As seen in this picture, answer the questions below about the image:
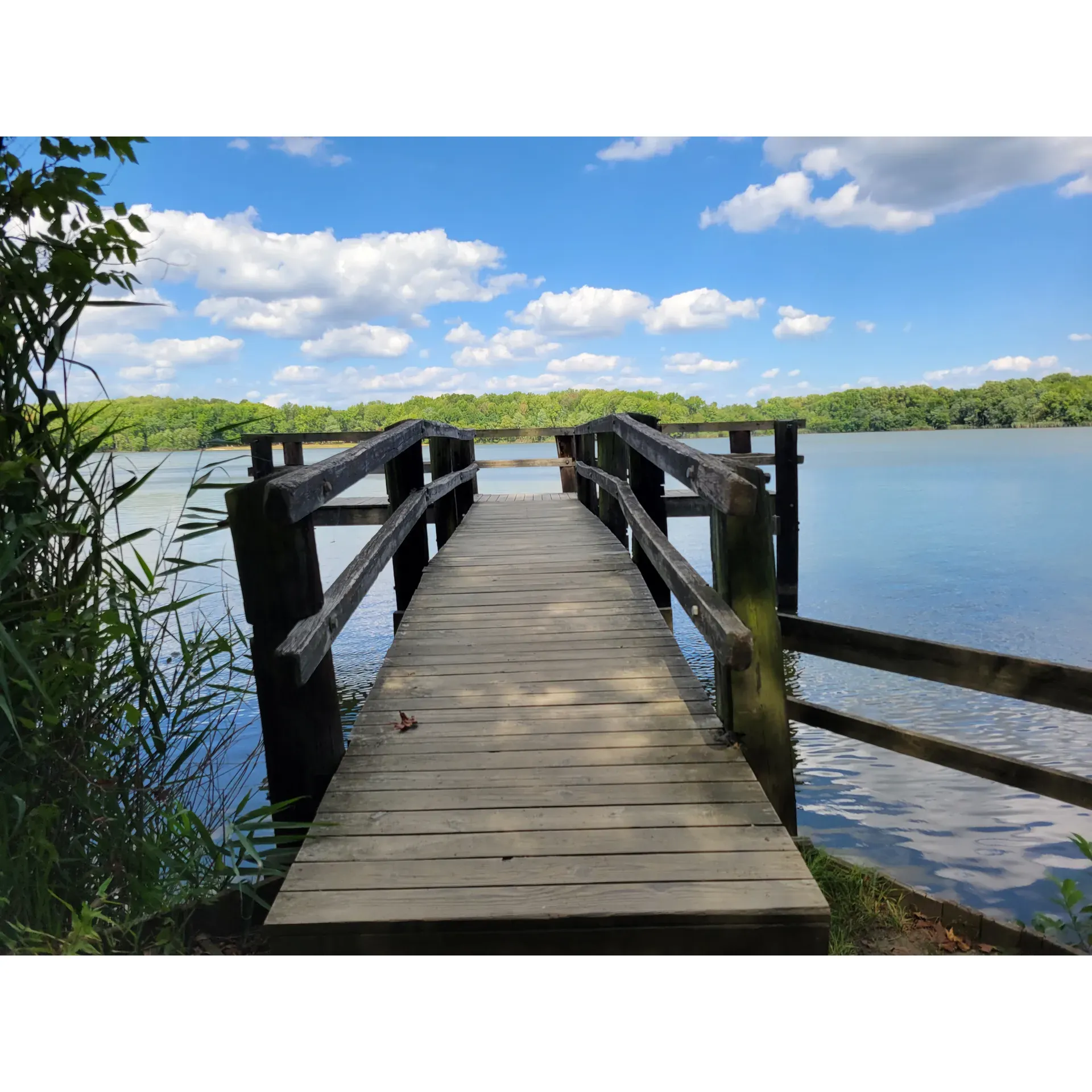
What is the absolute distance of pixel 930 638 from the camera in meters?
10.0

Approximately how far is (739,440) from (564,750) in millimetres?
8017

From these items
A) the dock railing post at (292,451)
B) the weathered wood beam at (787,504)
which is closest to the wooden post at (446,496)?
the dock railing post at (292,451)

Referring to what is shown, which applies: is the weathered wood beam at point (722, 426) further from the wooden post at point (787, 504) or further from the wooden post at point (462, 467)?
the wooden post at point (462, 467)

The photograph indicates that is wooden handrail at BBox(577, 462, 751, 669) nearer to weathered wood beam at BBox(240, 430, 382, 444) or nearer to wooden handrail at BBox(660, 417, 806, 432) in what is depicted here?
weathered wood beam at BBox(240, 430, 382, 444)

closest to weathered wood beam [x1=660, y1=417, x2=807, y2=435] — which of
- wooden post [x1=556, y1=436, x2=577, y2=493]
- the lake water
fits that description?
the lake water

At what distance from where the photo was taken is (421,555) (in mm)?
4770

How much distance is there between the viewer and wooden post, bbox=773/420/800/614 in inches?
347

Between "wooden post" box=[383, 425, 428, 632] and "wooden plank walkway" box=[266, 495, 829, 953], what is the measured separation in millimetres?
1265

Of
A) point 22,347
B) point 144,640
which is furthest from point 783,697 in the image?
point 22,347

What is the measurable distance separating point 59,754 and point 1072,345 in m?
10.5

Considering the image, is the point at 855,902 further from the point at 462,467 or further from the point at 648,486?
the point at 462,467

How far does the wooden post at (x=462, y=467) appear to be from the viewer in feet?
22.3

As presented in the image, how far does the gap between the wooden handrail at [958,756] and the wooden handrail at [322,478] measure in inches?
69.2
